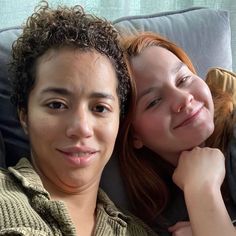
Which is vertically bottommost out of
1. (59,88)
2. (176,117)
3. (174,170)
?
(174,170)

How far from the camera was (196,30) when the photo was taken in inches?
62.1

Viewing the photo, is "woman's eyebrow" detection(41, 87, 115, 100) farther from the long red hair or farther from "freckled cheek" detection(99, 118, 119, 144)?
the long red hair

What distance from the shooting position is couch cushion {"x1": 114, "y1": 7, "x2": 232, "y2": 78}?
151 centimetres

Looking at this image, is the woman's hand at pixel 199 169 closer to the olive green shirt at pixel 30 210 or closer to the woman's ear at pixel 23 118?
the olive green shirt at pixel 30 210

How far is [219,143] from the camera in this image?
4.36ft

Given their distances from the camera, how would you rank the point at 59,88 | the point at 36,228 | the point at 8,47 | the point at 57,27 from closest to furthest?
the point at 36,228
the point at 59,88
the point at 57,27
the point at 8,47

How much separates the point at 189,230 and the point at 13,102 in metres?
0.51

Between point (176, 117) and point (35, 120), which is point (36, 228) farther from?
point (176, 117)

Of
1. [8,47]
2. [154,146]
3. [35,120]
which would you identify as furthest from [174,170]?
[8,47]

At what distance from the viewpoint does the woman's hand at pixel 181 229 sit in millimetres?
1214

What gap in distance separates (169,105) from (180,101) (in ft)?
0.10

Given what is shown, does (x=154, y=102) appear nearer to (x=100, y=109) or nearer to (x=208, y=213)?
(x=100, y=109)

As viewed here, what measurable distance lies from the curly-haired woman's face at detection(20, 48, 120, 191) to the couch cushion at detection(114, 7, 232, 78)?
1.20 ft

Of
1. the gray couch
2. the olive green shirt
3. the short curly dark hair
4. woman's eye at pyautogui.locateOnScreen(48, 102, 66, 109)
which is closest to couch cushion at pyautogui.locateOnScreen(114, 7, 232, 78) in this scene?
the gray couch
